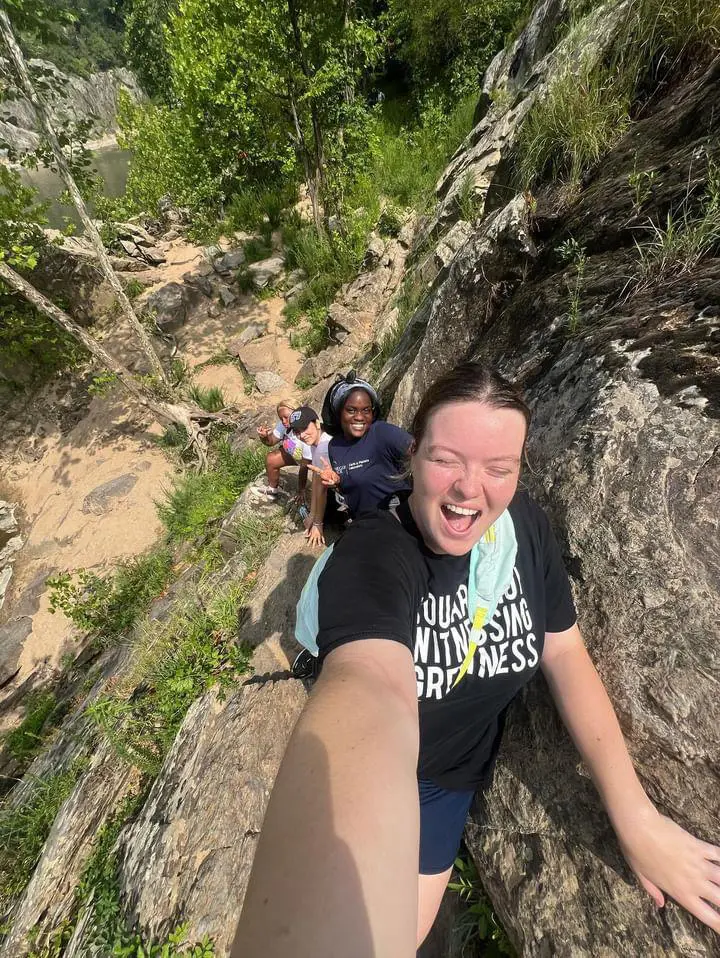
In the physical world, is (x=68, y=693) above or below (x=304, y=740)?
below

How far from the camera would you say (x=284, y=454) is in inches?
182

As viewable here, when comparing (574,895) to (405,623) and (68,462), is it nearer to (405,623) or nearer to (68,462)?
(405,623)

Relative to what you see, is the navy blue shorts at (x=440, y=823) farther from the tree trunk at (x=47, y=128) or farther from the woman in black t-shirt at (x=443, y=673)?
the tree trunk at (x=47, y=128)

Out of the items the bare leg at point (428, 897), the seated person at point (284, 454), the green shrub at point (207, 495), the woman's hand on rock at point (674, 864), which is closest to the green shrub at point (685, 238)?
the woman's hand on rock at point (674, 864)

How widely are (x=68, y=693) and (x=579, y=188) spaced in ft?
24.4

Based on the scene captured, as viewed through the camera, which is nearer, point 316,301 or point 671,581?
point 671,581

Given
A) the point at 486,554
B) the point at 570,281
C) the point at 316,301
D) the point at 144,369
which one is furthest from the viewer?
the point at 144,369

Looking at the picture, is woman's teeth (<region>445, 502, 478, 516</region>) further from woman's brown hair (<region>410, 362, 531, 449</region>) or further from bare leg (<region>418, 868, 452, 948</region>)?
bare leg (<region>418, 868, 452, 948</region>)

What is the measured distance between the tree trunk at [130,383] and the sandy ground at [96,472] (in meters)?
0.81

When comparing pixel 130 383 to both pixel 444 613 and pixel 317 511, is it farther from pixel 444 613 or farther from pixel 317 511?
Answer: pixel 444 613

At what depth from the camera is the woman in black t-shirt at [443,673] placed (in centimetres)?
82

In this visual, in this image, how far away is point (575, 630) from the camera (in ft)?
4.80

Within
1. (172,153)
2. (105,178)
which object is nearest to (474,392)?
(172,153)

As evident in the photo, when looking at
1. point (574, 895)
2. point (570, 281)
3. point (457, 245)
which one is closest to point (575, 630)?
point (574, 895)
